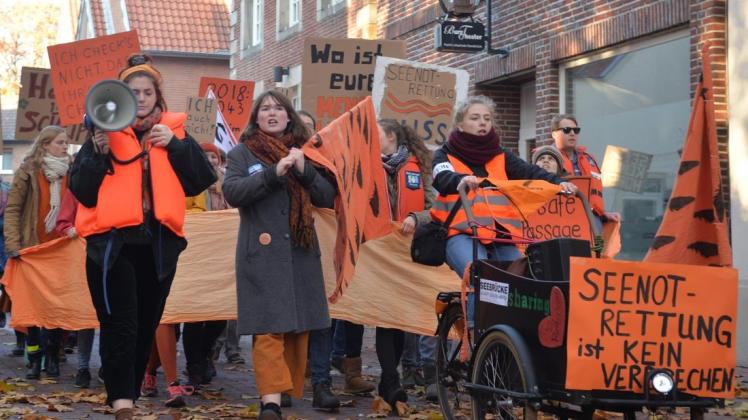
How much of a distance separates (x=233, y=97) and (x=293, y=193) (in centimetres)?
926

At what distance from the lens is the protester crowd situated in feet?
22.2

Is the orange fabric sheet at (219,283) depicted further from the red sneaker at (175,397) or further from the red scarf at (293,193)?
the red scarf at (293,193)

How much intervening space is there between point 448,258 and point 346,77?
5373 mm

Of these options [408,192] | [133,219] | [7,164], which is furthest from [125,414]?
[7,164]

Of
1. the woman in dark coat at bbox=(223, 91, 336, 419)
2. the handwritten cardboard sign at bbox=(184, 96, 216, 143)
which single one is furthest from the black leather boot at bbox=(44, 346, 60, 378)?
the handwritten cardboard sign at bbox=(184, 96, 216, 143)

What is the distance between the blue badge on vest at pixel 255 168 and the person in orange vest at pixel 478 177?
100 centimetres

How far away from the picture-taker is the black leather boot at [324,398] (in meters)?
8.25

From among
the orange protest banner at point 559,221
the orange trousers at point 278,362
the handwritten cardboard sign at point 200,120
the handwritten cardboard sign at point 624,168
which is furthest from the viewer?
the handwritten cardboard sign at point 200,120

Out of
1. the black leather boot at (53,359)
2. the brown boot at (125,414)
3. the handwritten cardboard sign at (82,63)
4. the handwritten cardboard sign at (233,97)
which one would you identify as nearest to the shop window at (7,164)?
the handwritten cardboard sign at (233,97)

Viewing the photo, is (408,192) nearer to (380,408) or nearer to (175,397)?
(380,408)

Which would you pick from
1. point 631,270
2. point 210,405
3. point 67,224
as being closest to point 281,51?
point 67,224

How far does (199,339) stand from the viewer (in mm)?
9617

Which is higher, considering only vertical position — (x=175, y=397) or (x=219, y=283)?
(x=219, y=283)

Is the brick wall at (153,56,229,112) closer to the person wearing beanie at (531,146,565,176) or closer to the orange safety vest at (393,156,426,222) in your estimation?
the person wearing beanie at (531,146,565,176)
